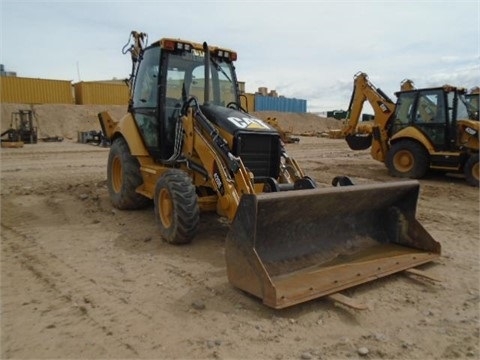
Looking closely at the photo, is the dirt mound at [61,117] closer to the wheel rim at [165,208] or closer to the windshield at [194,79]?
the windshield at [194,79]

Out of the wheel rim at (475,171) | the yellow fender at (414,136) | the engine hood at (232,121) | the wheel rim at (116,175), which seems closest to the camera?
the engine hood at (232,121)

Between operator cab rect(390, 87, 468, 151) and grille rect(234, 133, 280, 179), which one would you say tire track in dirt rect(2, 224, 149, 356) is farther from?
operator cab rect(390, 87, 468, 151)

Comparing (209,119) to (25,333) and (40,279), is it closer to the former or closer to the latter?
(40,279)

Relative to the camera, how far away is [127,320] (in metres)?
3.46

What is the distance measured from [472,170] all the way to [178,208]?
7.81m

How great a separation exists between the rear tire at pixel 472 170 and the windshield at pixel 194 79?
6.49m

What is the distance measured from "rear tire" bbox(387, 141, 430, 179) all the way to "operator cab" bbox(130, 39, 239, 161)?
6.25 meters

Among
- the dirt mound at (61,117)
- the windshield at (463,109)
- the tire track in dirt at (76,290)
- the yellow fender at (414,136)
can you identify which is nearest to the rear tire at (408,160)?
the yellow fender at (414,136)

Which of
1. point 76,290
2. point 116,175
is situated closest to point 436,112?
point 116,175

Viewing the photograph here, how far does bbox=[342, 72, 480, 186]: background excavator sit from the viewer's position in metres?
10.4

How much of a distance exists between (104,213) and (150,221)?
92 centimetres

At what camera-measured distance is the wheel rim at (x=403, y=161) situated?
11250 millimetres

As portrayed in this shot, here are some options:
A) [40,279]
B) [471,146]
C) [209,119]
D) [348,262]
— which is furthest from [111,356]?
[471,146]

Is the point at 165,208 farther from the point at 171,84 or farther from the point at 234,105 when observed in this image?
the point at 234,105
